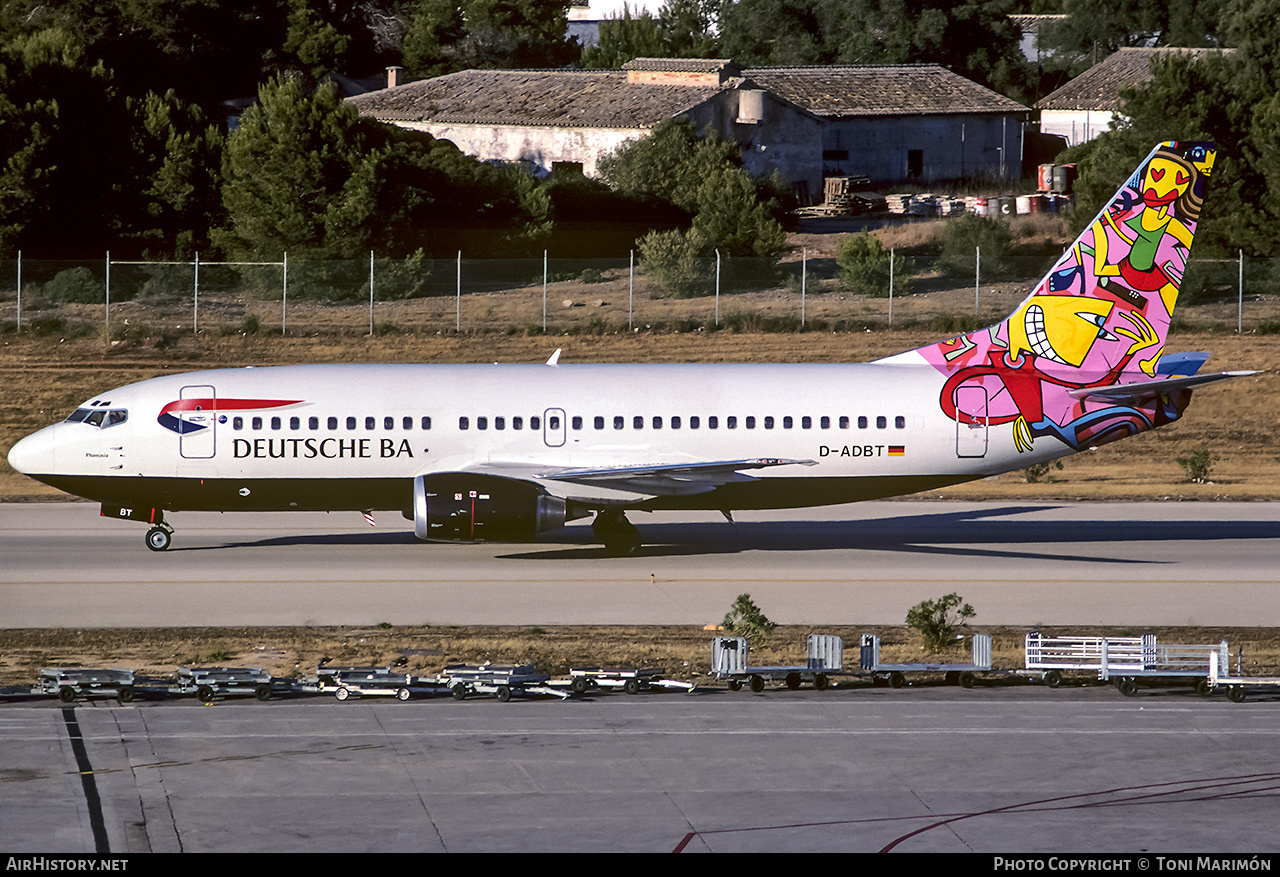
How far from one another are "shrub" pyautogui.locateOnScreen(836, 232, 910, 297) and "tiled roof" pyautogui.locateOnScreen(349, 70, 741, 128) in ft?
59.6

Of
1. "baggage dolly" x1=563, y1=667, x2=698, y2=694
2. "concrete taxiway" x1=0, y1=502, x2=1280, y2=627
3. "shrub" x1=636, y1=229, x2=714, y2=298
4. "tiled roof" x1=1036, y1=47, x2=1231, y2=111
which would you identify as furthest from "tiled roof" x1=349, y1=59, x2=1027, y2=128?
"baggage dolly" x1=563, y1=667, x2=698, y2=694

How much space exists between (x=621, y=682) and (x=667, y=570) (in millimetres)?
9803

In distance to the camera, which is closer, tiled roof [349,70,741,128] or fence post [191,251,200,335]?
fence post [191,251,200,335]

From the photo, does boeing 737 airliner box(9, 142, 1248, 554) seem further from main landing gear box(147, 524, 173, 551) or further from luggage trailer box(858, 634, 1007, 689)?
luggage trailer box(858, 634, 1007, 689)

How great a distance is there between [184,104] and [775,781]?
66449mm

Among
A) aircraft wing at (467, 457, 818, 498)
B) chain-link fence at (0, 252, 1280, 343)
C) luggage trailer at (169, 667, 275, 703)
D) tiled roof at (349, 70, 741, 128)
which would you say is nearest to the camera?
luggage trailer at (169, 667, 275, 703)

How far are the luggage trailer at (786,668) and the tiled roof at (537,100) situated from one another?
63021mm

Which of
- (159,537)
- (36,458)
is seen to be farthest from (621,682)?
(36,458)

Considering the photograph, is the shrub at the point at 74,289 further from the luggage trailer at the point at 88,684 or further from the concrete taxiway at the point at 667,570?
the luggage trailer at the point at 88,684

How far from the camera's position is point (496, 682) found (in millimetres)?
22562

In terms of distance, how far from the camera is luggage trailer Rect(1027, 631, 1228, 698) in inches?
913

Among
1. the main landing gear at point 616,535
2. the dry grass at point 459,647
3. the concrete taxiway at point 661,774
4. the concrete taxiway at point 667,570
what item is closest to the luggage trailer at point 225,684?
the concrete taxiway at point 661,774

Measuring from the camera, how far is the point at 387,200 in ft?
232

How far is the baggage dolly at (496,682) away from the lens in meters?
22.4
